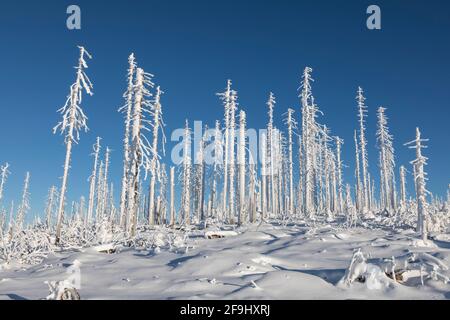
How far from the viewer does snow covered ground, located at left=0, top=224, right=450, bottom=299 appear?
341 inches

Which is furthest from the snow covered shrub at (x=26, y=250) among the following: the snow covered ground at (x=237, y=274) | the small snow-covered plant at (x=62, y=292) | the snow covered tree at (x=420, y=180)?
the snow covered tree at (x=420, y=180)

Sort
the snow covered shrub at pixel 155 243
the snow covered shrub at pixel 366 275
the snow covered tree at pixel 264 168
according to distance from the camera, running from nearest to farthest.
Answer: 1. the snow covered shrub at pixel 366 275
2. the snow covered shrub at pixel 155 243
3. the snow covered tree at pixel 264 168

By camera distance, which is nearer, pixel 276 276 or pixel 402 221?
pixel 276 276

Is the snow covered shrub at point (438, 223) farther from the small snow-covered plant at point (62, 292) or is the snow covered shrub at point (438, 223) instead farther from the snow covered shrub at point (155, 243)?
the small snow-covered plant at point (62, 292)

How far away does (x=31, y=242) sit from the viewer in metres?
16.7

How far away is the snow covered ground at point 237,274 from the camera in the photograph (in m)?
8.66

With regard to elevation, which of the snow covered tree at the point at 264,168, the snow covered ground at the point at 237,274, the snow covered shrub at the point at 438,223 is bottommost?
the snow covered ground at the point at 237,274

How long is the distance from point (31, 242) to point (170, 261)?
25.2ft

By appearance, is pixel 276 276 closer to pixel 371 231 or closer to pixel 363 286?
pixel 363 286

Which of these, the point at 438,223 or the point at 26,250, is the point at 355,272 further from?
the point at 438,223

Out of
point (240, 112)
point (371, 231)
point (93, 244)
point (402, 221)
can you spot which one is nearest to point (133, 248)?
point (93, 244)

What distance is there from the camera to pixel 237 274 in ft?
34.4

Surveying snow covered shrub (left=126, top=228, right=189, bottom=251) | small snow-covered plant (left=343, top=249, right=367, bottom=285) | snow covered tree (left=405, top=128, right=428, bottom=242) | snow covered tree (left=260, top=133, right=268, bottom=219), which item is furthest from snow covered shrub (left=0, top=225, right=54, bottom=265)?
snow covered tree (left=260, top=133, right=268, bottom=219)

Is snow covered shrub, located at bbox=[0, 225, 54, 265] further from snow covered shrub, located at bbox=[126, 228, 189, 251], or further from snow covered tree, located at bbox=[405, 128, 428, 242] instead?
snow covered tree, located at bbox=[405, 128, 428, 242]
